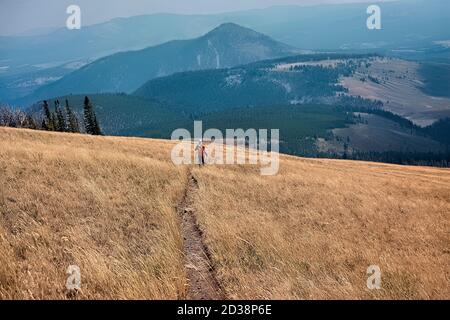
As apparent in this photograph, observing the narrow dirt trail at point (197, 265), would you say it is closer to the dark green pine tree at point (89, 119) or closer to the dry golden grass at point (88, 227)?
the dry golden grass at point (88, 227)

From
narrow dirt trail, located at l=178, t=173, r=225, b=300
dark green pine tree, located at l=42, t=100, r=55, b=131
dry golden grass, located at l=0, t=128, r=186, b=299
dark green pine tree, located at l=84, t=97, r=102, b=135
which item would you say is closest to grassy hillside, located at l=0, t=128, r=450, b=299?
dry golden grass, located at l=0, t=128, r=186, b=299

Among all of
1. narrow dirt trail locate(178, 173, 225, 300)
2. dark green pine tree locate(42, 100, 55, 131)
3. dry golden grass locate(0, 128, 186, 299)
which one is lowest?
dark green pine tree locate(42, 100, 55, 131)

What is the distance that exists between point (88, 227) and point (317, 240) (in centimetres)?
804

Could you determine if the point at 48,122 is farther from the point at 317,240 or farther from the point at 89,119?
the point at 317,240

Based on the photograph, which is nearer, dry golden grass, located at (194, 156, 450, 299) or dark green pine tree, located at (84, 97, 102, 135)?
dry golden grass, located at (194, 156, 450, 299)

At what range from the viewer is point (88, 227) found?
40.5ft

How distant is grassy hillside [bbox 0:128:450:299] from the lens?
352 inches

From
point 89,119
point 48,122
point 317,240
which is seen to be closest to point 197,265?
point 317,240

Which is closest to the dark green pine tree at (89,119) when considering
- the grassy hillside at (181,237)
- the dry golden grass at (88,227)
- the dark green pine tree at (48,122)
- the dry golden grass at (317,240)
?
the dark green pine tree at (48,122)

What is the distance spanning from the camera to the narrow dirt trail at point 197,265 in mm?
8998

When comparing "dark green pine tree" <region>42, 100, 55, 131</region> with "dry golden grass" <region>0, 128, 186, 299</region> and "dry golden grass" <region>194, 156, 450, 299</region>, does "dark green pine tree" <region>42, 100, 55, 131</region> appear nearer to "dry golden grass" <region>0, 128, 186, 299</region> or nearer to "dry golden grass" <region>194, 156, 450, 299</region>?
"dry golden grass" <region>0, 128, 186, 299</region>

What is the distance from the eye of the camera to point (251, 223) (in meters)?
15.1

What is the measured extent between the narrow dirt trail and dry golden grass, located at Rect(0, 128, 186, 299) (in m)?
0.38
